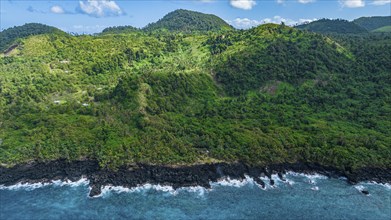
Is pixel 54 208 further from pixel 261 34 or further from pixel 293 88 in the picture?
pixel 261 34

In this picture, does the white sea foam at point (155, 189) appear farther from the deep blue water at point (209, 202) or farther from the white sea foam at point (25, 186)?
the white sea foam at point (25, 186)

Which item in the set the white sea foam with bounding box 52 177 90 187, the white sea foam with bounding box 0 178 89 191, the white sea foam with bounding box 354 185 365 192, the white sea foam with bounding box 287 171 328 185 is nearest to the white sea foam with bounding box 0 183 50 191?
the white sea foam with bounding box 0 178 89 191

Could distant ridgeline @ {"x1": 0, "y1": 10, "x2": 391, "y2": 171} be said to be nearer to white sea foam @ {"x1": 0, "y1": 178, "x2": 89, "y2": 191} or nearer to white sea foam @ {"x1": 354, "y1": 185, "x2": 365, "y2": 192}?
→ white sea foam @ {"x1": 354, "y1": 185, "x2": 365, "y2": 192}

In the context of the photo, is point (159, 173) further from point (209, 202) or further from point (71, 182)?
point (71, 182)

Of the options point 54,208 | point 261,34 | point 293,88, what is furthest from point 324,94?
point 54,208

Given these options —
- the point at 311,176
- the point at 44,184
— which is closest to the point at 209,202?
the point at 311,176

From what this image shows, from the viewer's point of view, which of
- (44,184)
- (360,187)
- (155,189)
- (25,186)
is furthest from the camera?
(44,184)
